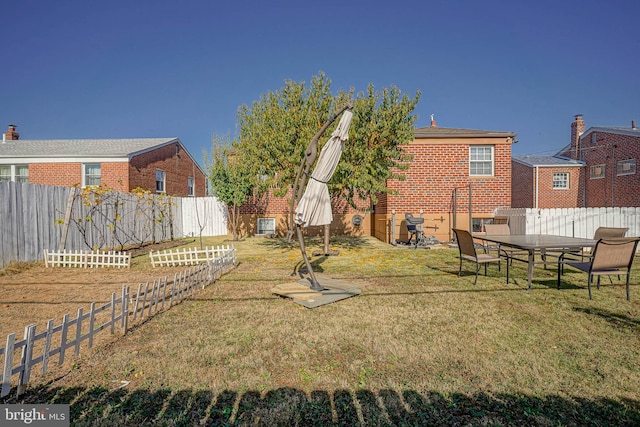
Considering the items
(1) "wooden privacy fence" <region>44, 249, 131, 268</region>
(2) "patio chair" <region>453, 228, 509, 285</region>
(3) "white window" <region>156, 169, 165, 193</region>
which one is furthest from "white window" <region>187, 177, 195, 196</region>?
(2) "patio chair" <region>453, 228, 509, 285</region>

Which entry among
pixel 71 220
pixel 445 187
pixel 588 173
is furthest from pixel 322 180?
pixel 588 173

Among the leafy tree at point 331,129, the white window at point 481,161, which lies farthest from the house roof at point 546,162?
the leafy tree at point 331,129

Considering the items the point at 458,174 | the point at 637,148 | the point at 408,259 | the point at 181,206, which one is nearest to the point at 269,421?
the point at 408,259

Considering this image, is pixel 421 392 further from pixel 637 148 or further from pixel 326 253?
pixel 637 148

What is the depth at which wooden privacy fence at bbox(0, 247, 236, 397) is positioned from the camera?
9.35 feet

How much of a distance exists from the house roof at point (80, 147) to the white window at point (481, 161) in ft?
58.1

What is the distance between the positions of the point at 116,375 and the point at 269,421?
1750mm

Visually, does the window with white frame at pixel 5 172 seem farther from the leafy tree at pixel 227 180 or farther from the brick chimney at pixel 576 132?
the brick chimney at pixel 576 132

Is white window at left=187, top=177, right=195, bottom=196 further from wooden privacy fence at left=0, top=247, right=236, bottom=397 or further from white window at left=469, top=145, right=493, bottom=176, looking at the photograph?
white window at left=469, top=145, right=493, bottom=176

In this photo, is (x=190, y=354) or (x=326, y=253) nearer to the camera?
(x=190, y=354)

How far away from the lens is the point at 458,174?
47.8 ft

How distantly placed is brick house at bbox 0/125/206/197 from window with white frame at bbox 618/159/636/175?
29.6 metres

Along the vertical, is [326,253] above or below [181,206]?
below

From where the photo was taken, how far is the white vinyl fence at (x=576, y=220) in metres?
11.7
